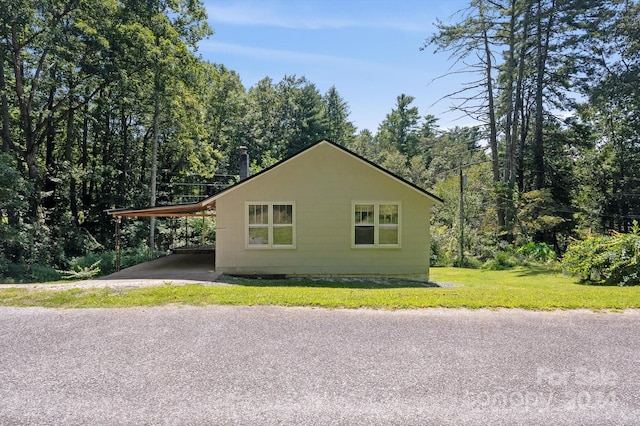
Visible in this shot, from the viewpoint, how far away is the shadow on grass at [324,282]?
35.1ft

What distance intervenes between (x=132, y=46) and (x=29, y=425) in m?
21.0

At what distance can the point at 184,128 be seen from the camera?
24.7 m

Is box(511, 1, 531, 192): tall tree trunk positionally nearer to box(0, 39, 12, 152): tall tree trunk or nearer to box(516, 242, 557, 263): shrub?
box(516, 242, 557, 263): shrub

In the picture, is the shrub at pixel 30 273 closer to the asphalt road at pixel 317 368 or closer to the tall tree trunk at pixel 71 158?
the tall tree trunk at pixel 71 158

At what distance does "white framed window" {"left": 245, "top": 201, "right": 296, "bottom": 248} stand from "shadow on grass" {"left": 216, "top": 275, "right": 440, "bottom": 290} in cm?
113

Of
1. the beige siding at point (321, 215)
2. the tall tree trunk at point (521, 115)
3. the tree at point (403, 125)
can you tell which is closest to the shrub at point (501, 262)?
the tall tree trunk at point (521, 115)

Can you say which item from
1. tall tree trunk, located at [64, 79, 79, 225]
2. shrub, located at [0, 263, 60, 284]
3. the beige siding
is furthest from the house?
tall tree trunk, located at [64, 79, 79, 225]

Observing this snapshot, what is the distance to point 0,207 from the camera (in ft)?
48.5

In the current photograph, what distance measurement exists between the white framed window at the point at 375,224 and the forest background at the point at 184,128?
8.27 metres

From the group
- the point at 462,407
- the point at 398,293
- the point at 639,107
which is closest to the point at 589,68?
the point at 639,107

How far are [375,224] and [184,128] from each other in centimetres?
1694

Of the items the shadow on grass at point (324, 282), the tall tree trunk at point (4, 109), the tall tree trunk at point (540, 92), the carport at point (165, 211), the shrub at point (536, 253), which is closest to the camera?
the shadow on grass at point (324, 282)

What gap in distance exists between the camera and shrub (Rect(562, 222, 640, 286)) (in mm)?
10781

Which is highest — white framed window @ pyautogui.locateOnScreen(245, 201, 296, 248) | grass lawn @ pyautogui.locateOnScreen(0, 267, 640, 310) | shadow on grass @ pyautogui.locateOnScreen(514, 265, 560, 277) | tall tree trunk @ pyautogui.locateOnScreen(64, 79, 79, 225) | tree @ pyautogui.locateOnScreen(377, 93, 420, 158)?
tree @ pyautogui.locateOnScreen(377, 93, 420, 158)
